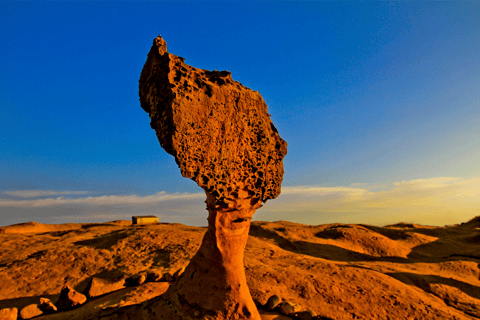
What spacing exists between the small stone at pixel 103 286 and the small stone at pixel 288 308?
426cm

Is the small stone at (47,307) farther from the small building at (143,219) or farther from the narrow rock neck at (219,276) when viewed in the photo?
the small building at (143,219)

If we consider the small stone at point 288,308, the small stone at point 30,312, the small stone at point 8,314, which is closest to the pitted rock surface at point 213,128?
the small stone at point 288,308

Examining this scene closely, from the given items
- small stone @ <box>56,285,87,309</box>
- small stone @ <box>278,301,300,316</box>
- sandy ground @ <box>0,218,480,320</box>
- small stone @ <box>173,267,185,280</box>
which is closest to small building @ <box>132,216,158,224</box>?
sandy ground @ <box>0,218,480,320</box>

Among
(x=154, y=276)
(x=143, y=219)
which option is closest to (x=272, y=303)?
(x=154, y=276)

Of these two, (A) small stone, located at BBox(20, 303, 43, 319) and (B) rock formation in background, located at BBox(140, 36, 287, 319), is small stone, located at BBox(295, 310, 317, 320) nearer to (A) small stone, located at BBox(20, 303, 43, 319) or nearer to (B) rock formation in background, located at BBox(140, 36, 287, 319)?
(B) rock formation in background, located at BBox(140, 36, 287, 319)

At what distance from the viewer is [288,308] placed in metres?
6.48

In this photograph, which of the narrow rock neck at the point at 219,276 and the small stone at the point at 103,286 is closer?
the narrow rock neck at the point at 219,276

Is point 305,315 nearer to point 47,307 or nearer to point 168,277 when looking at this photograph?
point 168,277

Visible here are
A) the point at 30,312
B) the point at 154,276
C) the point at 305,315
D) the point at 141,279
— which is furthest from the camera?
the point at 154,276

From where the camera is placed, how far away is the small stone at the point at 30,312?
6.27 meters

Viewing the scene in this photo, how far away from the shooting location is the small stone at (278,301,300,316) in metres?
6.45

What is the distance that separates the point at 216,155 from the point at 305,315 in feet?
14.8

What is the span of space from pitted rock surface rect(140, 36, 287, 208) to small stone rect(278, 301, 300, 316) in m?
2.80

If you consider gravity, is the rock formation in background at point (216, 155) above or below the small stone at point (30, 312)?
above
